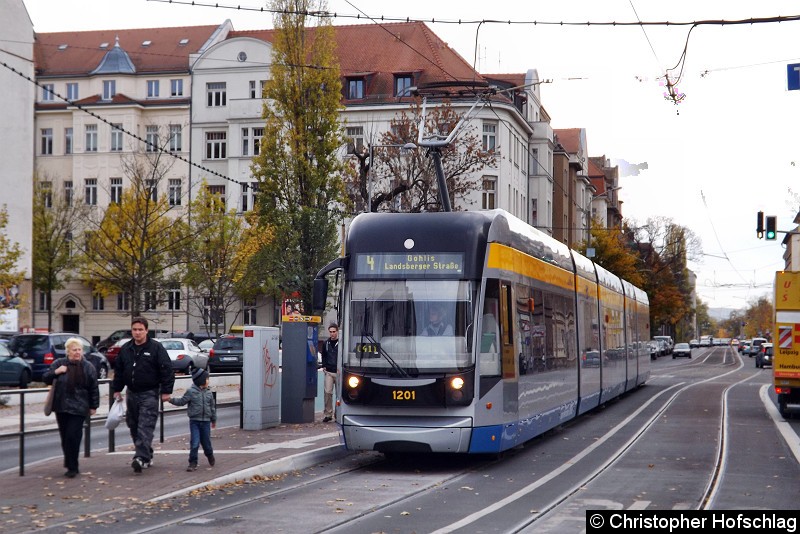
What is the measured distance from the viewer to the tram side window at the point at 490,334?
1471 cm

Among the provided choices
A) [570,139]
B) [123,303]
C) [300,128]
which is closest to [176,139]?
[123,303]

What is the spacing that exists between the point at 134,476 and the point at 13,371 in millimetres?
21370

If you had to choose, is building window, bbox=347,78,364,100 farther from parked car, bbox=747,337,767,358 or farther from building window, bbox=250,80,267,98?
parked car, bbox=747,337,767,358

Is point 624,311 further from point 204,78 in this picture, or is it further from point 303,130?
point 204,78

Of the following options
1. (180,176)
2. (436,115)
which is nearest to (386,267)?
(436,115)

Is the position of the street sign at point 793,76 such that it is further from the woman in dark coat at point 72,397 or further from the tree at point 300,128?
the tree at point 300,128

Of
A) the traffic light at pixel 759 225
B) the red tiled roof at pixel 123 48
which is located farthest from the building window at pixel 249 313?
the traffic light at pixel 759 225

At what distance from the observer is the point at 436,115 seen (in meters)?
44.8

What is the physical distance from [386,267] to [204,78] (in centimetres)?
5652

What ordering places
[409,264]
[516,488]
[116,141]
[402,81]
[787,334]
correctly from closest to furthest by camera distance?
[516,488] → [409,264] → [787,334] → [402,81] → [116,141]

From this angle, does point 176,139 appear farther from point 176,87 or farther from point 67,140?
point 67,140

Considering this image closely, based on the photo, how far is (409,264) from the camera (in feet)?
49.3

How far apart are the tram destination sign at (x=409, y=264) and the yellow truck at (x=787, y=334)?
1210cm

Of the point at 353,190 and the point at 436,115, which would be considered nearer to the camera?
the point at 436,115
